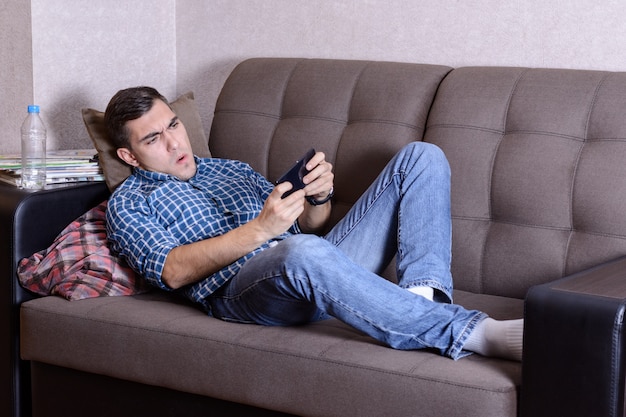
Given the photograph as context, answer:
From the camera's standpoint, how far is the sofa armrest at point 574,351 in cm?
157

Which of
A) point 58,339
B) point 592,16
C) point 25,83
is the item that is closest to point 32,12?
point 25,83

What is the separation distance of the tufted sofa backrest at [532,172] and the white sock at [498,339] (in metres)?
0.46

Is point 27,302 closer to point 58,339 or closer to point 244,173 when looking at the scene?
point 58,339

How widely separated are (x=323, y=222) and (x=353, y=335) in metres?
Answer: 0.55

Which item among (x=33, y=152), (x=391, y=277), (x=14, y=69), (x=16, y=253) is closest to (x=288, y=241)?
(x=391, y=277)

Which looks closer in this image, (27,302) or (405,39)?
(27,302)

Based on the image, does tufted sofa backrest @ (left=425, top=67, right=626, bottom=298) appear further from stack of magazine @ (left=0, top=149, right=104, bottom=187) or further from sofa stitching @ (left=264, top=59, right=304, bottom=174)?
stack of magazine @ (left=0, top=149, right=104, bottom=187)

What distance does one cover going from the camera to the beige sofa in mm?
1650

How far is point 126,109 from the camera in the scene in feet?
7.88

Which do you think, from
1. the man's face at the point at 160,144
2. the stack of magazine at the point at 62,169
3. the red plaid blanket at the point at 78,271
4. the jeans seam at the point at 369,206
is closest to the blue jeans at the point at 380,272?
the jeans seam at the point at 369,206

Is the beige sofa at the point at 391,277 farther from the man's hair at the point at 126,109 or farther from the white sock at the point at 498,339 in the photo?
the man's hair at the point at 126,109

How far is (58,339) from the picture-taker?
217cm

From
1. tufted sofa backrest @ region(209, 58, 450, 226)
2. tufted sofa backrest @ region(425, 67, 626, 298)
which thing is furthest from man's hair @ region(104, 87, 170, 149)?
tufted sofa backrest @ region(425, 67, 626, 298)

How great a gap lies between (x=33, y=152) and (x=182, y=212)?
0.50 metres
